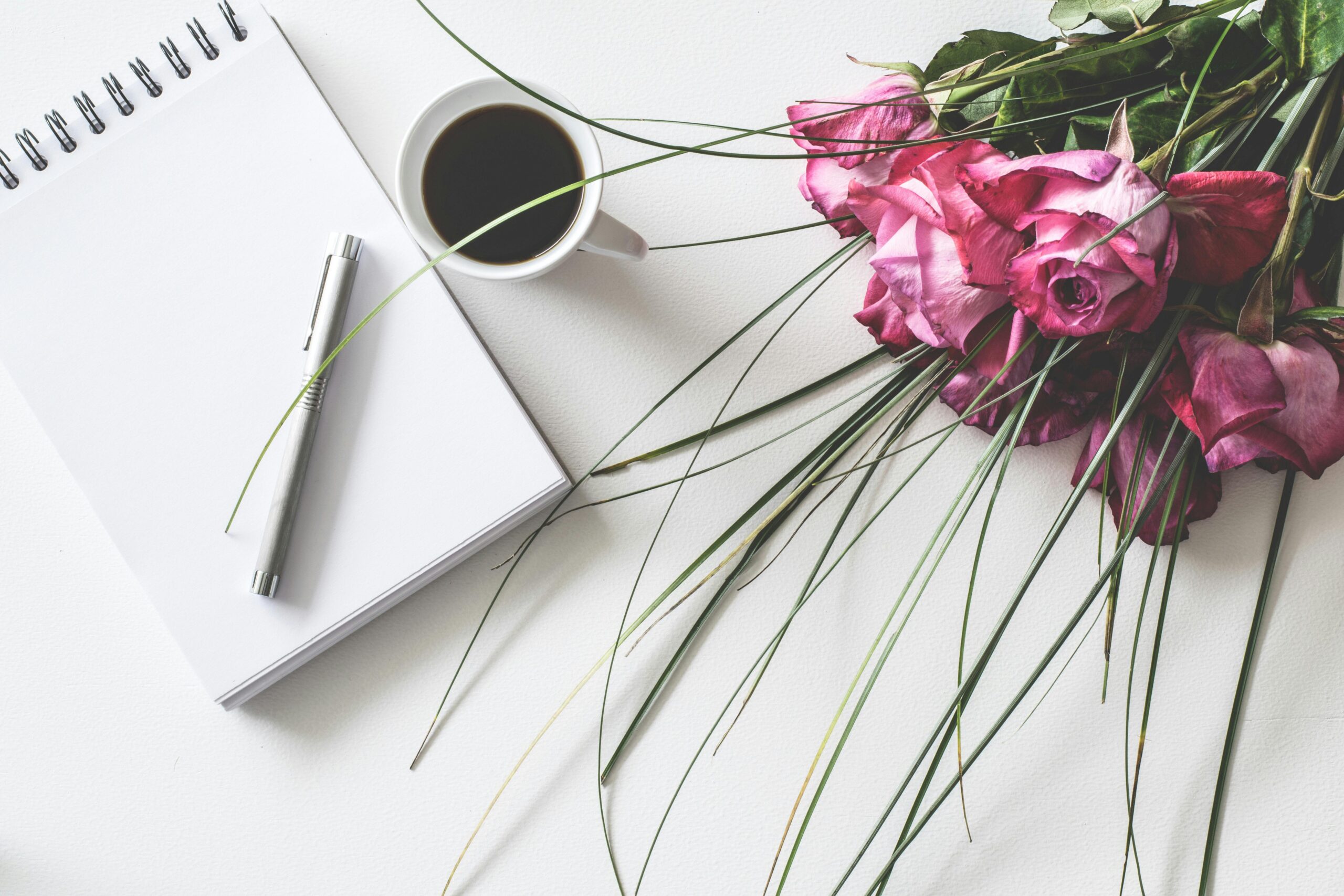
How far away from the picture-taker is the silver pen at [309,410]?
1.51 feet

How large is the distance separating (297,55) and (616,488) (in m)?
0.31

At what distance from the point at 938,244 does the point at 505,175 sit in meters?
0.22

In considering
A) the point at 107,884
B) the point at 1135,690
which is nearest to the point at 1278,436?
the point at 1135,690

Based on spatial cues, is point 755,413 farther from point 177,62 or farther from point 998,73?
point 177,62

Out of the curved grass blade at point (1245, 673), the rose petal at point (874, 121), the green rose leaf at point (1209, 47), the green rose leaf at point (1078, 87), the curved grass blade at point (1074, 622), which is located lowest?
the curved grass blade at point (1245, 673)

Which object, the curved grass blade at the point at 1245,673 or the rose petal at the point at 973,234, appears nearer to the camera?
the rose petal at the point at 973,234

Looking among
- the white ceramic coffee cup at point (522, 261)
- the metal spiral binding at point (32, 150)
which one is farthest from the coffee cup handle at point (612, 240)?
the metal spiral binding at point (32, 150)

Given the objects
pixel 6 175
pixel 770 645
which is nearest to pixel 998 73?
pixel 770 645

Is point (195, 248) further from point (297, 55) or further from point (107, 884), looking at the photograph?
point (107, 884)

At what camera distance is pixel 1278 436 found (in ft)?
1.12

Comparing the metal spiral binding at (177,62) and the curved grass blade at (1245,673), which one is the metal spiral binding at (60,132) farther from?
the curved grass blade at (1245,673)

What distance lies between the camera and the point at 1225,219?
299 millimetres

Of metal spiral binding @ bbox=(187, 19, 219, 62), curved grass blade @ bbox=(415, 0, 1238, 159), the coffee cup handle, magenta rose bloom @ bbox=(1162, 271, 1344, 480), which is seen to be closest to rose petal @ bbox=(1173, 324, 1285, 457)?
magenta rose bloom @ bbox=(1162, 271, 1344, 480)

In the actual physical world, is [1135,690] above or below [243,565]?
below
